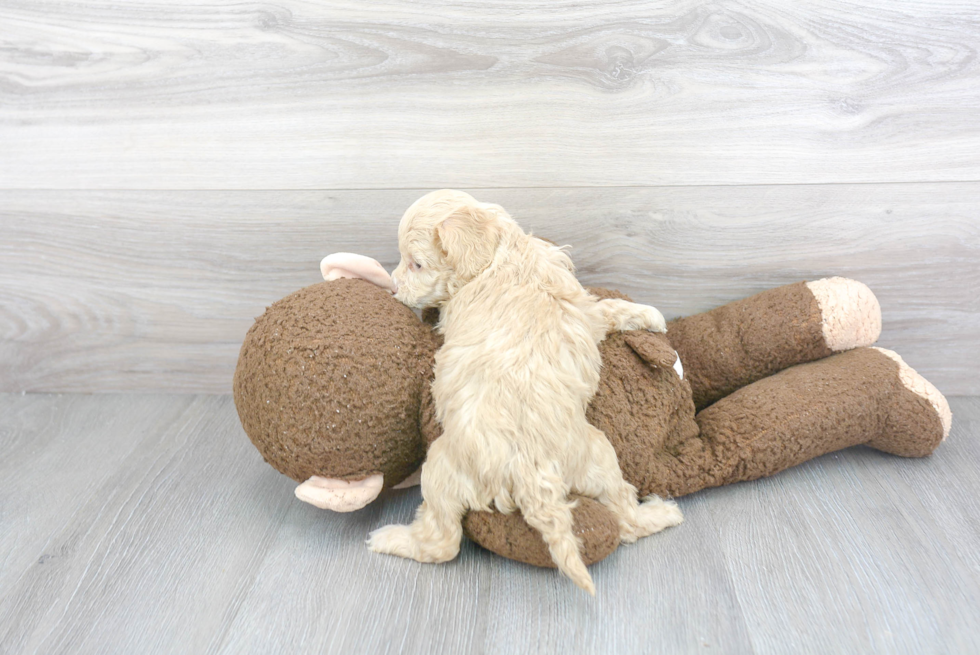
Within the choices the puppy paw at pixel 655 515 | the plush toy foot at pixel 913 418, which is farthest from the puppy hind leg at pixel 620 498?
the plush toy foot at pixel 913 418

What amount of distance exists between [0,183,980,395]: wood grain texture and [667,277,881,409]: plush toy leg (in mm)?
87

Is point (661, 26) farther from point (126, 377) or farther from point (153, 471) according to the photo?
point (126, 377)

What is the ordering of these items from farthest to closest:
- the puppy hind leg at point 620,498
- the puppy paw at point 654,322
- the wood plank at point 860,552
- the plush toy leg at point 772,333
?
1. the plush toy leg at point 772,333
2. the puppy paw at point 654,322
3. the puppy hind leg at point 620,498
4. the wood plank at point 860,552

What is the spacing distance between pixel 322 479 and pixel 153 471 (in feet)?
1.33

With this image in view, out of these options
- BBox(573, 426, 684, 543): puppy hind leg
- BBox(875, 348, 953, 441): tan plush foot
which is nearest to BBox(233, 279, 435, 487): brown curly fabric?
BBox(573, 426, 684, 543): puppy hind leg

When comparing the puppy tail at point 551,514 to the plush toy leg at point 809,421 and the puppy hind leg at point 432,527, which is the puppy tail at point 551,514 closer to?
the puppy hind leg at point 432,527

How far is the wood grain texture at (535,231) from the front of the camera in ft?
3.73

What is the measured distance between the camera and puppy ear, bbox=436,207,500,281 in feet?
2.78

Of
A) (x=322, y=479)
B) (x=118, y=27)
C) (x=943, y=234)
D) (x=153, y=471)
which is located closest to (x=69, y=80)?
(x=118, y=27)

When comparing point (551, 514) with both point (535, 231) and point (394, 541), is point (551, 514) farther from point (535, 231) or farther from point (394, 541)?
point (535, 231)

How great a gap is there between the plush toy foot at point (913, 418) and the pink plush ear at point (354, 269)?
798 mm

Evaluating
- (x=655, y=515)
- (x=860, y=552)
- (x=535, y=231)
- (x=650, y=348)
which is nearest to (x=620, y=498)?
(x=655, y=515)

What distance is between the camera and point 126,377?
1.38 metres

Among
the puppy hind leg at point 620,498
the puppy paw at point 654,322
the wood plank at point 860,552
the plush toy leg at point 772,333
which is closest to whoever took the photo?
the wood plank at point 860,552
